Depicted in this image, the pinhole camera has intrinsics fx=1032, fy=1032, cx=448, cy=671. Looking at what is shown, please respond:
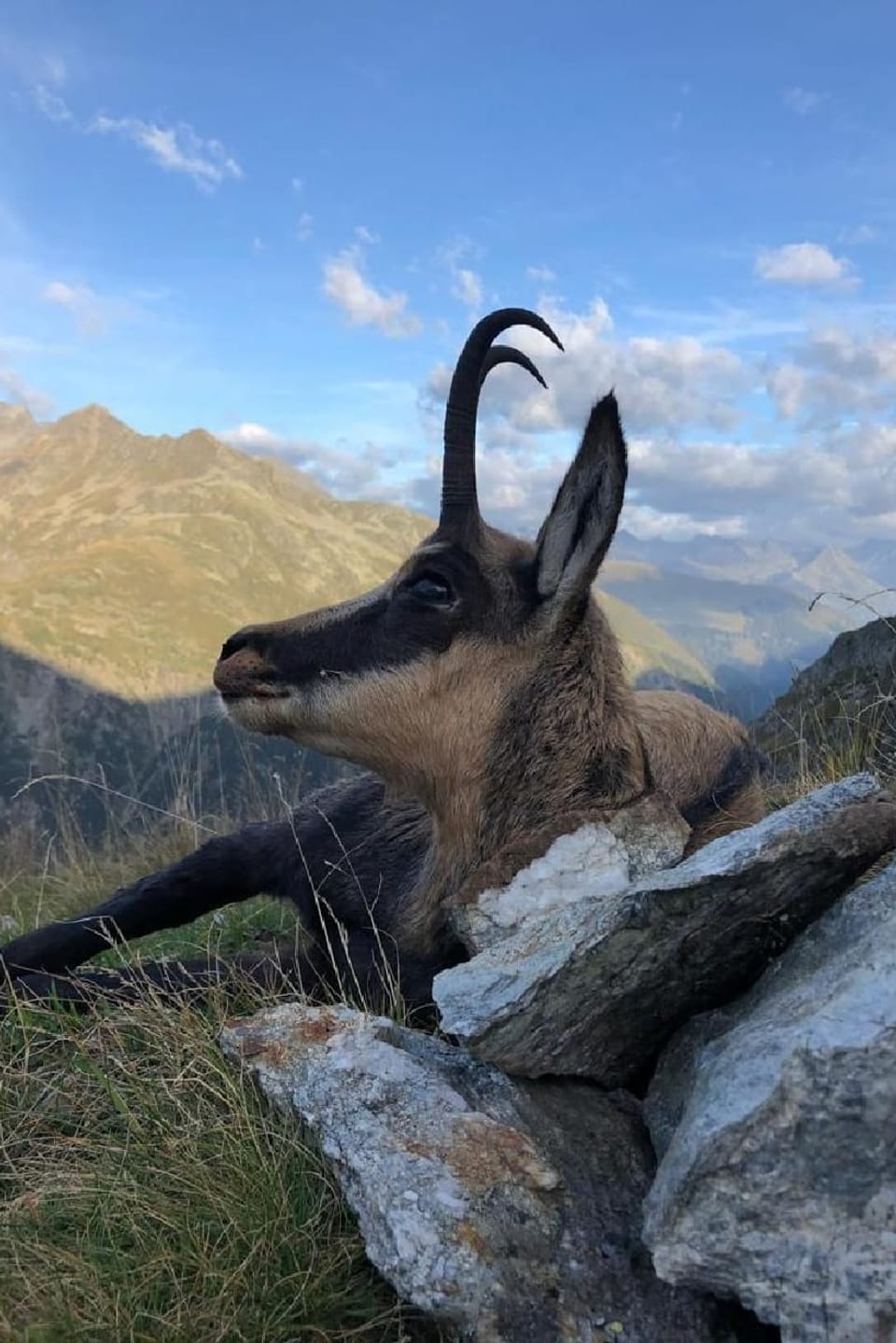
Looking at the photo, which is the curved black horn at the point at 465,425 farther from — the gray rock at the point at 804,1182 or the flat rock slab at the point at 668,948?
the gray rock at the point at 804,1182

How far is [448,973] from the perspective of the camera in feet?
11.2

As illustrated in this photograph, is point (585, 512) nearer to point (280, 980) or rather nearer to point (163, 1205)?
point (280, 980)

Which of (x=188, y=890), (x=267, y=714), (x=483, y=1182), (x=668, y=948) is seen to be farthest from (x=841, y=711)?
(x=483, y=1182)

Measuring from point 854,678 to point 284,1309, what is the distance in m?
8.35

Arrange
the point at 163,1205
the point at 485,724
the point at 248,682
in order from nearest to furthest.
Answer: the point at 163,1205, the point at 485,724, the point at 248,682

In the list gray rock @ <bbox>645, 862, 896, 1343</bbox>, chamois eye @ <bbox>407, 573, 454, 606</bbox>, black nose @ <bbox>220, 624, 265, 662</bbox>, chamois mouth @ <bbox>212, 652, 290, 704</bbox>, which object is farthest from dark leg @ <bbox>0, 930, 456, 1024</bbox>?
gray rock @ <bbox>645, 862, 896, 1343</bbox>

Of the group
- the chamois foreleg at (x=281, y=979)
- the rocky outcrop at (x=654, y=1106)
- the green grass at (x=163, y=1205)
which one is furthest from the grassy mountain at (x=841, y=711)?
the green grass at (x=163, y=1205)

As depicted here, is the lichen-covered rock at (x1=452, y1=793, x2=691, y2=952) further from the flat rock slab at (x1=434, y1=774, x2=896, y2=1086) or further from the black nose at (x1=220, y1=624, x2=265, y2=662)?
the black nose at (x1=220, y1=624, x2=265, y2=662)

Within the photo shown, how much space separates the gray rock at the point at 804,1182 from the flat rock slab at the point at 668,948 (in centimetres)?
49

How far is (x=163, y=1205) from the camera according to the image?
2.96 meters

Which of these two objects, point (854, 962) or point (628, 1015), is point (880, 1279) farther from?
point (628, 1015)

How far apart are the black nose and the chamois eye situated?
744 millimetres

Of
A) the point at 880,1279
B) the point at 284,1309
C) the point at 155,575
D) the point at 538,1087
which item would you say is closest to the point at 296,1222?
the point at 284,1309

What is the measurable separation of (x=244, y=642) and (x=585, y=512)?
1.68 meters
